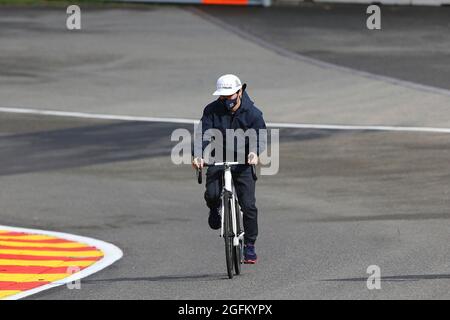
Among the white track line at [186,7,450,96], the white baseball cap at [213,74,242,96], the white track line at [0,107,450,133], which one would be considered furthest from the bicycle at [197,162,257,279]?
the white track line at [186,7,450,96]

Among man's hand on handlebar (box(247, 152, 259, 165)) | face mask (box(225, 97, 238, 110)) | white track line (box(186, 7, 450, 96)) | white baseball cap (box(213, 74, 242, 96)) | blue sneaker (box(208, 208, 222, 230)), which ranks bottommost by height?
blue sneaker (box(208, 208, 222, 230))

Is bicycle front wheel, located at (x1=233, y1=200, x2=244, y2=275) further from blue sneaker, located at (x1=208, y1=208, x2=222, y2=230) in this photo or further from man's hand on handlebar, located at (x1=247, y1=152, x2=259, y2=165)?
man's hand on handlebar, located at (x1=247, y1=152, x2=259, y2=165)

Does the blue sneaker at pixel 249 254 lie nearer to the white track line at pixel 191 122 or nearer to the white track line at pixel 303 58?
the white track line at pixel 191 122

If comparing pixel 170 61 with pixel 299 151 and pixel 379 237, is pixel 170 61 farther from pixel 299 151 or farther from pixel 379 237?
pixel 379 237

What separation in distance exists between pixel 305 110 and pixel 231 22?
948 centimetres

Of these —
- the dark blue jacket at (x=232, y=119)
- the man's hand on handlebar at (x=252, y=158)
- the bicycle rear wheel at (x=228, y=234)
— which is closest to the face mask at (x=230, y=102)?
the dark blue jacket at (x=232, y=119)

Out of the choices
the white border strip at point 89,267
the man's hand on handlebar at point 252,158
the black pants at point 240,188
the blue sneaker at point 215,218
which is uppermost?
the man's hand on handlebar at point 252,158

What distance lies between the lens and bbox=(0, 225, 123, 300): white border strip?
1316 cm

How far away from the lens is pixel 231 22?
35031mm

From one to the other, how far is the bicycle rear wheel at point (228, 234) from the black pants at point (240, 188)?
0.93 feet

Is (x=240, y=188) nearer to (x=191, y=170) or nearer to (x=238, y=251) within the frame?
(x=238, y=251)

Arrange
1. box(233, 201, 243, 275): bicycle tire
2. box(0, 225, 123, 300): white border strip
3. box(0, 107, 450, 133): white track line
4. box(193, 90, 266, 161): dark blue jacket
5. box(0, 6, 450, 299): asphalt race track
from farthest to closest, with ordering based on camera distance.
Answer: box(0, 107, 450, 133): white track line → box(0, 6, 450, 299): asphalt race track → box(193, 90, 266, 161): dark blue jacket → box(233, 201, 243, 275): bicycle tire → box(0, 225, 123, 300): white border strip

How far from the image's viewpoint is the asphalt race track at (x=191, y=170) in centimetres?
1388

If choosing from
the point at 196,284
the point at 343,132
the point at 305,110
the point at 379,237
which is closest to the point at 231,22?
the point at 305,110
